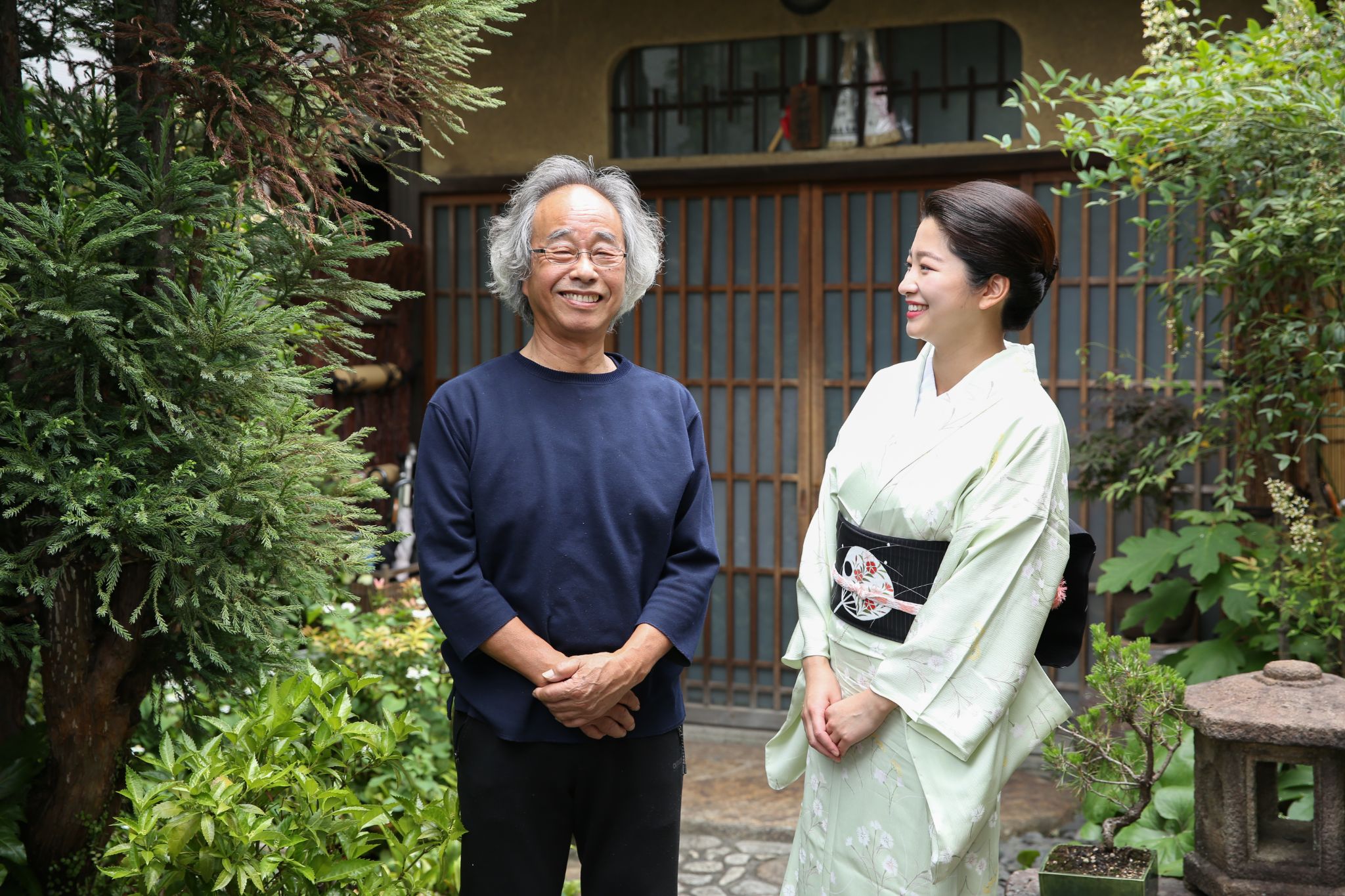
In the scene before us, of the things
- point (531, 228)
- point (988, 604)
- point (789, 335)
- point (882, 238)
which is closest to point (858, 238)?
point (882, 238)

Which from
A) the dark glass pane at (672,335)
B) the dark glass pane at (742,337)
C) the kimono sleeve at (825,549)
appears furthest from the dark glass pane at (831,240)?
the kimono sleeve at (825,549)

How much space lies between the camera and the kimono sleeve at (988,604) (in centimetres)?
249

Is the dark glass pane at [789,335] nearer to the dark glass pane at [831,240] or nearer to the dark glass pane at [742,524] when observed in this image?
the dark glass pane at [831,240]

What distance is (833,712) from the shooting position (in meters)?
2.65

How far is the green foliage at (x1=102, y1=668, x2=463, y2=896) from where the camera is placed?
2697 millimetres

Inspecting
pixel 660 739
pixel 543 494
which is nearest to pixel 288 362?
pixel 543 494

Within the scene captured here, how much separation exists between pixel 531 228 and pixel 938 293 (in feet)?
2.87

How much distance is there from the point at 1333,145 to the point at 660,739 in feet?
9.63

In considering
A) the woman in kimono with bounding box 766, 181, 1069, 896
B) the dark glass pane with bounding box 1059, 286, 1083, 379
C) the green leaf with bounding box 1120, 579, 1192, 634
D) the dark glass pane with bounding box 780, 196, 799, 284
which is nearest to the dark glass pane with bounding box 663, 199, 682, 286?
the dark glass pane with bounding box 780, 196, 799, 284

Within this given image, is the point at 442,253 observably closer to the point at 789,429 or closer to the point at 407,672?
the point at 789,429

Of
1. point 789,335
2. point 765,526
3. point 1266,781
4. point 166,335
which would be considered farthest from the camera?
point 765,526

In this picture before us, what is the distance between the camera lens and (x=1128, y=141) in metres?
4.48

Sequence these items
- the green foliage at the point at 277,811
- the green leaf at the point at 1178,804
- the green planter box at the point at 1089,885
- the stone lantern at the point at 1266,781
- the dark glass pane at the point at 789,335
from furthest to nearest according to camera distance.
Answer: the dark glass pane at the point at 789,335
the green leaf at the point at 1178,804
the stone lantern at the point at 1266,781
the green planter box at the point at 1089,885
the green foliage at the point at 277,811

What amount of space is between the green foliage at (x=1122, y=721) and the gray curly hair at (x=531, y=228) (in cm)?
150
